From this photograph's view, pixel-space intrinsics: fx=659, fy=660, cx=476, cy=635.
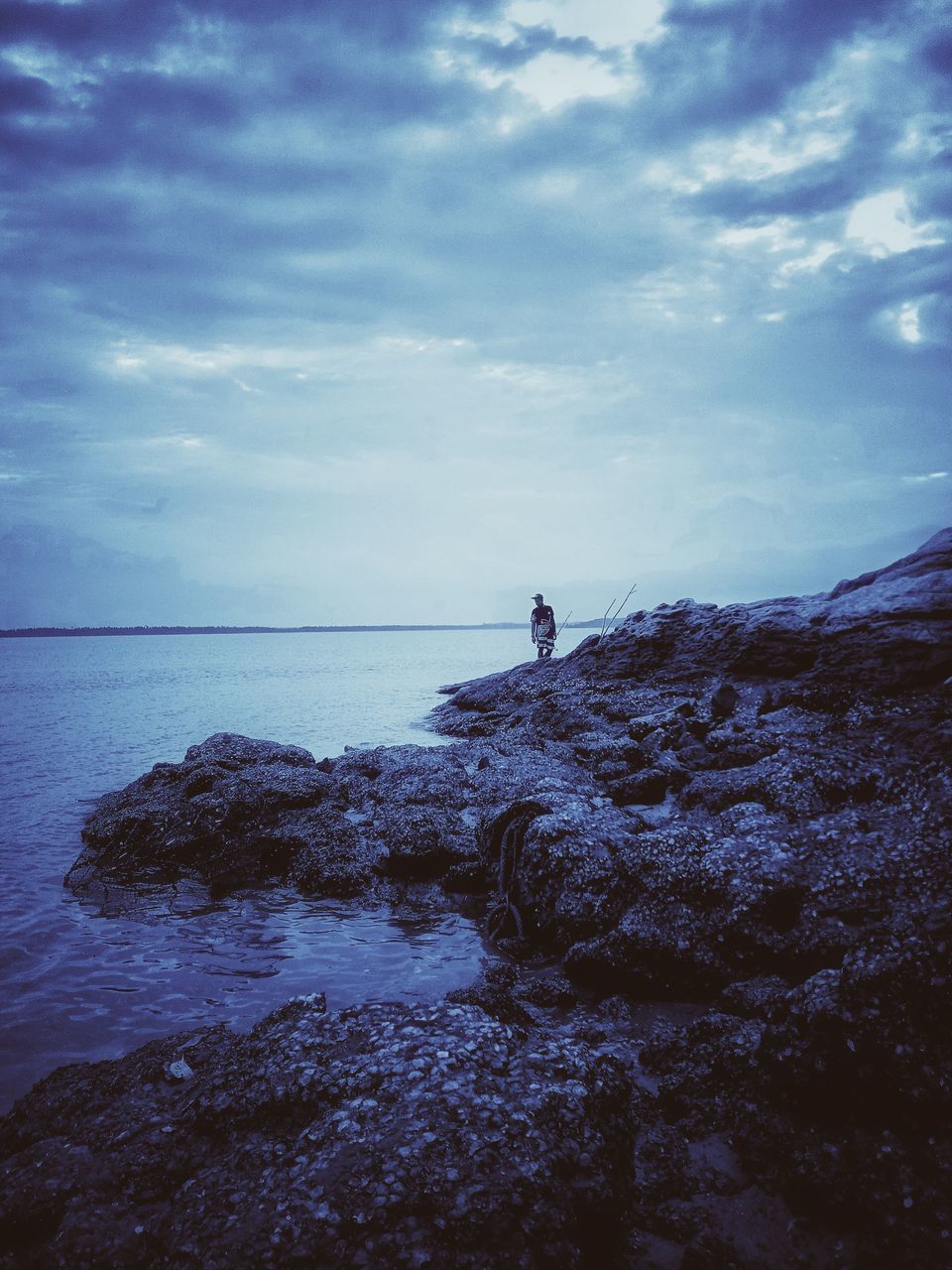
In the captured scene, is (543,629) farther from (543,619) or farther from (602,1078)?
(602,1078)

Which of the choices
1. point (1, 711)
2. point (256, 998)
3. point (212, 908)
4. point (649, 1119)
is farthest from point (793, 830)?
point (1, 711)

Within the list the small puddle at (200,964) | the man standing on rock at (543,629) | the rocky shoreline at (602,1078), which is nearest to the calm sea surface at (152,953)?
the small puddle at (200,964)

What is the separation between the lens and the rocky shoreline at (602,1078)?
12.0 ft

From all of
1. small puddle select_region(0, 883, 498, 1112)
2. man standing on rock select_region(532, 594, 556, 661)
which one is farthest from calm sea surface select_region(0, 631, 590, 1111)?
man standing on rock select_region(532, 594, 556, 661)

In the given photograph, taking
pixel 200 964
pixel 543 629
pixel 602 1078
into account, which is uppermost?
pixel 543 629

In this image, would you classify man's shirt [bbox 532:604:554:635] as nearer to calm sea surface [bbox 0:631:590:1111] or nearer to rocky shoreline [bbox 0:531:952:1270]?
calm sea surface [bbox 0:631:590:1111]

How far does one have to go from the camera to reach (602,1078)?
4527 millimetres

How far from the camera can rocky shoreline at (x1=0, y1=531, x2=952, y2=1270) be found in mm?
3643

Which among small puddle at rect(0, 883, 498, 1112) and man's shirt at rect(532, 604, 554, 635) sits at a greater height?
man's shirt at rect(532, 604, 554, 635)

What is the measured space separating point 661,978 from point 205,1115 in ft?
14.8

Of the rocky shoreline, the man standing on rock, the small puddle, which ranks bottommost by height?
the small puddle

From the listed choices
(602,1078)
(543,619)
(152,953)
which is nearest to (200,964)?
(152,953)

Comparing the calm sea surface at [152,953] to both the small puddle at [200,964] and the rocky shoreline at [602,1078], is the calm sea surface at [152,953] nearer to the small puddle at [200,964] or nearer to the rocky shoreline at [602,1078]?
the small puddle at [200,964]

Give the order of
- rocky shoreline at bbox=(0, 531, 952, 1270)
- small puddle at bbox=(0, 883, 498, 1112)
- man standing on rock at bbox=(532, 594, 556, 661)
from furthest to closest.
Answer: man standing on rock at bbox=(532, 594, 556, 661), small puddle at bbox=(0, 883, 498, 1112), rocky shoreline at bbox=(0, 531, 952, 1270)
